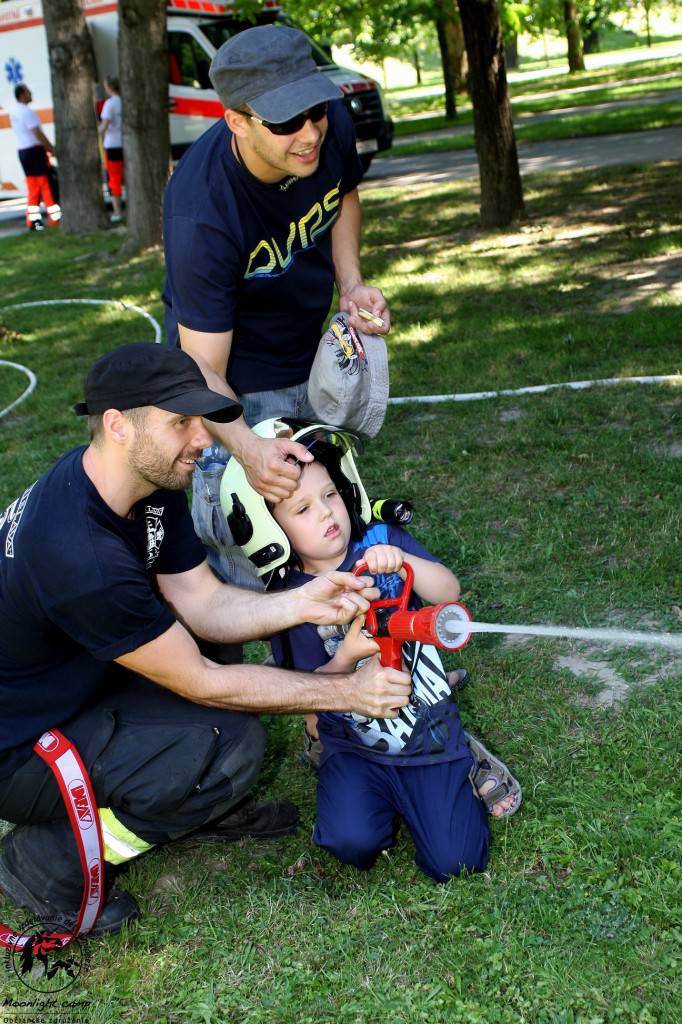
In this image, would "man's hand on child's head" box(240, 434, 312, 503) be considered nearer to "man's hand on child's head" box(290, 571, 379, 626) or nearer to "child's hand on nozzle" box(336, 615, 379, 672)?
"man's hand on child's head" box(290, 571, 379, 626)

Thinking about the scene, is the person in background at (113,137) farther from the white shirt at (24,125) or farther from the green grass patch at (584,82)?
the green grass patch at (584,82)

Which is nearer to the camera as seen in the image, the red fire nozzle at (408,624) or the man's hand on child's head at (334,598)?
the red fire nozzle at (408,624)

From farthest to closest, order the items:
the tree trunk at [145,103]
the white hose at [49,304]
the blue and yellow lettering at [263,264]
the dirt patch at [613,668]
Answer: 1. the tree trunk at [145,103]
2. the white hose at [49,304]
3. the dirt patch at [613,668]
4. the blue and yellow lettering at [263,264]

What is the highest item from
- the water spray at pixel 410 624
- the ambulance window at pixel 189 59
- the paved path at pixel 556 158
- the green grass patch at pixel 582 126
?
the ambulance window at pixel 189 59

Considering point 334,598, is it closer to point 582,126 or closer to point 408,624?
point 408,624

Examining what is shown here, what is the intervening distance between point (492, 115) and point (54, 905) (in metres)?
9.27

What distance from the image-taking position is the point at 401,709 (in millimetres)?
3324

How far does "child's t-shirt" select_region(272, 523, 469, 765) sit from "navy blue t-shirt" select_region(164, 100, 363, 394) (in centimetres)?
84

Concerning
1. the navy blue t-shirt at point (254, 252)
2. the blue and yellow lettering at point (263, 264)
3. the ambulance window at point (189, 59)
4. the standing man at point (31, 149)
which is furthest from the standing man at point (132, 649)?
the standing man at point (31, 149)

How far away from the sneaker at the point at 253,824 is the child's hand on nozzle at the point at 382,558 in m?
0.98

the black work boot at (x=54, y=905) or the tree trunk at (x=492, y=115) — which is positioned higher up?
the tree trunk at (x=492, y=115)

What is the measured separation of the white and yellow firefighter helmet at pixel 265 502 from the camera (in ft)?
10.8

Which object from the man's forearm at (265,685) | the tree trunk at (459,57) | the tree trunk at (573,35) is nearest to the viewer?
the man's forearm at (265,685)

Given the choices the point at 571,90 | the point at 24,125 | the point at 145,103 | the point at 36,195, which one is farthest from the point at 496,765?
the point at 571,90
